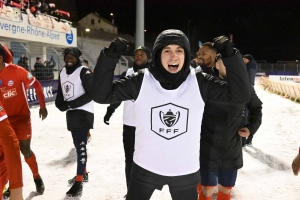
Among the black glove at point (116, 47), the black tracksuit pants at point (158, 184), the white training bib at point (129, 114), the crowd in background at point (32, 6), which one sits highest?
the crowd in background at point (32, 6)

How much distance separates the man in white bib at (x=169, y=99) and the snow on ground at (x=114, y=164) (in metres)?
1.80

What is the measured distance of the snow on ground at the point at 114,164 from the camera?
3.92 m

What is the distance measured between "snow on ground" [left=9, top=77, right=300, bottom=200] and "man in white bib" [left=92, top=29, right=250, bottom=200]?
1.80 m

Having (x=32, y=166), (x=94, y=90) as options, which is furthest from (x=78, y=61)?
(x=94, y=90)

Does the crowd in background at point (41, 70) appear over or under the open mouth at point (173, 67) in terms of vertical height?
under

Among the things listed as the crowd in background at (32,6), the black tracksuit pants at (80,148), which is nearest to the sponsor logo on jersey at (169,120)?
the black tracksuit pants at (80,148)

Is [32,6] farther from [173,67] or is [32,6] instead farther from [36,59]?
[173,67]

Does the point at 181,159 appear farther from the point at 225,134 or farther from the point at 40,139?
the point at 40,139

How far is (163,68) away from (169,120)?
1.18ft

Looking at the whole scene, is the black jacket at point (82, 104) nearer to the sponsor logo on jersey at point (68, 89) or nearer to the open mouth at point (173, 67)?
the sponsor logo on jersey at point (68, 89)

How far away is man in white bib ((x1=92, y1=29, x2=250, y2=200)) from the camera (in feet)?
6.55

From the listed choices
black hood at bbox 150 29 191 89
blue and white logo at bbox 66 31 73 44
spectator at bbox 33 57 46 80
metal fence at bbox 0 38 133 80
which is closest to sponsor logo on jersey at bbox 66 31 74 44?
blue and white logo at bbox 66 31 73 44

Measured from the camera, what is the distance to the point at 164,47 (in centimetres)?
208

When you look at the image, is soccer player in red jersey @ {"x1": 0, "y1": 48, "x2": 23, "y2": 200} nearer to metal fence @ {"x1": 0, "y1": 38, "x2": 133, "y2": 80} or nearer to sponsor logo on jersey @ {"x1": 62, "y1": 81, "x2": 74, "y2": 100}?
sponsor logo on jersey @ {"x1": 62, "y1": 81, "x2": 74, "y2": 100}
